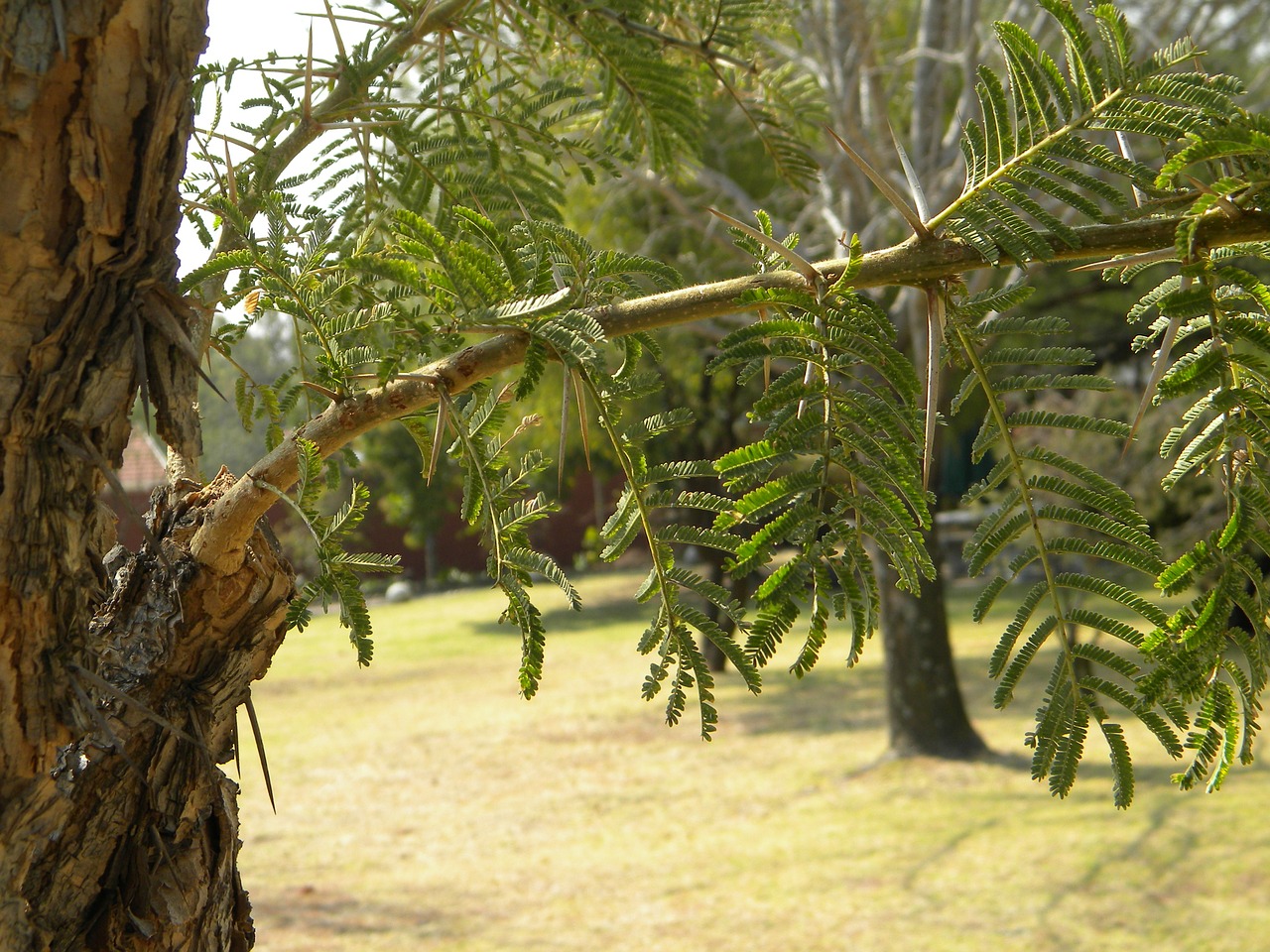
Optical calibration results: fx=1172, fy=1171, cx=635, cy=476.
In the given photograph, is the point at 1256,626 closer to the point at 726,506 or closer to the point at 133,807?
the point at 726,506

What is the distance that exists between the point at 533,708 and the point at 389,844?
3324 mm

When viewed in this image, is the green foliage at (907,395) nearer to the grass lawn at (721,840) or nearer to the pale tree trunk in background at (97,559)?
the pale tree trunk in background at (97,559)

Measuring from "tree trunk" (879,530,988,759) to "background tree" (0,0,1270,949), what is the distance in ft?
19.5

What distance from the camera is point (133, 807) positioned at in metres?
1.13

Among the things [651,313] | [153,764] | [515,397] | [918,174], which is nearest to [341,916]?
[918,174]

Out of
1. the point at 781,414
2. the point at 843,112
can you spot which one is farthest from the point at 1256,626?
the point at 843,112

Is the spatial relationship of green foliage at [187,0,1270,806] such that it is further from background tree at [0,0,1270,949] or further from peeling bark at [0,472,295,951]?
peeling bark at [0,472,295,951]

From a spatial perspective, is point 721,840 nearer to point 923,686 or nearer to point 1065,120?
point 923,686

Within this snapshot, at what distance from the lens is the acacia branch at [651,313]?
0.97 metres

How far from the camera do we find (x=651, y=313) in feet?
3.34

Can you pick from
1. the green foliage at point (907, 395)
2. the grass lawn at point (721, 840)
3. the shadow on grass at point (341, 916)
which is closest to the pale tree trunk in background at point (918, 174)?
the grass lawn at point (721, 840)

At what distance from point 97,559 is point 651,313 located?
1.85 ft

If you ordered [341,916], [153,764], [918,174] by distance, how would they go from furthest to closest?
[918,174] → [341,916] → [153,764]

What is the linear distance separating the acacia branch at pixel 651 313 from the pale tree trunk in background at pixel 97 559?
88 mm
